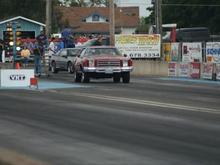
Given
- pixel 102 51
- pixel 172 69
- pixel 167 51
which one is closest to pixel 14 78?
pixel 102 51

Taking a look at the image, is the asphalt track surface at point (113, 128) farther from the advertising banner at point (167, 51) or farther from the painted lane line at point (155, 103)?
the advertising banner at point (167, 51)

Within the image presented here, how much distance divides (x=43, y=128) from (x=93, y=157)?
12.1 ft

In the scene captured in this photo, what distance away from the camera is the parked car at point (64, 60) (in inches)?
1531

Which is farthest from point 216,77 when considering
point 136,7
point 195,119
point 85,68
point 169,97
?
point 136,7

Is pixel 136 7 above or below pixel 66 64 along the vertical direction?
above

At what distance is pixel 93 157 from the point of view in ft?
33.0

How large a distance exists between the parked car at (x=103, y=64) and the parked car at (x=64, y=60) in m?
8.53

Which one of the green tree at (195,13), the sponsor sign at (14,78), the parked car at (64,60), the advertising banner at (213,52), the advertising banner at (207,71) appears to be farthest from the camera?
the green tree at (195,13)

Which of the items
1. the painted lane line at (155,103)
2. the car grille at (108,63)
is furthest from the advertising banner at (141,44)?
the painted lane line at (155,103)

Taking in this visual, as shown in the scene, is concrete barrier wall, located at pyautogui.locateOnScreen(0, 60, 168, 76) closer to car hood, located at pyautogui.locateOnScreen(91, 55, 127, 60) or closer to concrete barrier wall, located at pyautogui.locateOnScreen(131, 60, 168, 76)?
concrete barrier wall, located at pyautogui.locateOnScreen(131, 60, 168, 76)

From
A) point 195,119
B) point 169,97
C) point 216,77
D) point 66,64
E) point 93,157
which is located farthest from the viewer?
point 66,64

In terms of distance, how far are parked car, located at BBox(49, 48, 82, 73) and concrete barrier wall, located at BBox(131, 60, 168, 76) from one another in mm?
3641

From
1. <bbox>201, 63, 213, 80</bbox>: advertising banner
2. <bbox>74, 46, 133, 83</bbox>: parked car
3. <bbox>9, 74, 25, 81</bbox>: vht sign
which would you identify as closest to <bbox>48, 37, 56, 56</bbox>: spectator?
<bbox>201, 63, 213, 80</bbox>: advertising banner

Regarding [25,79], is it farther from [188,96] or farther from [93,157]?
[93,157]
